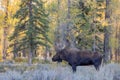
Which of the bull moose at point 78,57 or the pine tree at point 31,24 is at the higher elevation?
the pine tree at point 31,24

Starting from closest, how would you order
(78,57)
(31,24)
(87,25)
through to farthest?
(78,57) → (31,24) → (87,25)

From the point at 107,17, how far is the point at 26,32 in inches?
275

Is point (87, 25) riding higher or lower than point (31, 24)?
lower

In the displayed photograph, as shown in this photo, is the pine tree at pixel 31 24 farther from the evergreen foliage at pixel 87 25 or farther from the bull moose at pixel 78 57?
the bull moose at pixel 78 57

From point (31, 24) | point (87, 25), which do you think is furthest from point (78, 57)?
point (31, 24)

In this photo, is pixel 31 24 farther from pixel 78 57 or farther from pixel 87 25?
pixel 78 57

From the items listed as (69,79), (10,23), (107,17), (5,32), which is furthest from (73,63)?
(5,32)

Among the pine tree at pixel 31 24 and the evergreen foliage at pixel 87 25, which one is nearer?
the evergreen foliage at pixel 87 25

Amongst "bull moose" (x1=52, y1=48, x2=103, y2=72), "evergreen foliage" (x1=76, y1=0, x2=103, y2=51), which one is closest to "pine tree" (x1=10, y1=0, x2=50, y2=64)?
"evergreen foliage" (x1=76, y1=0, x2=103, y2=51)

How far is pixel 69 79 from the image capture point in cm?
832

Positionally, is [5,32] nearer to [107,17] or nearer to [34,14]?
[34,14]

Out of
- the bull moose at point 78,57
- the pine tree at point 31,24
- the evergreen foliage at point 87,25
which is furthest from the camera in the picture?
the pine tree at point 31,24

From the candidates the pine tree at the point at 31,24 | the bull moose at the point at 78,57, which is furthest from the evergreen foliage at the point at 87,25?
the bull moose at the point at 78,57

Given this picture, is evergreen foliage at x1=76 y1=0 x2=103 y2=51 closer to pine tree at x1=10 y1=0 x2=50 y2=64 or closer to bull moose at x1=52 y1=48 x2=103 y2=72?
A: pine tree at x1=10 y1=0 x2=50 y2=64
